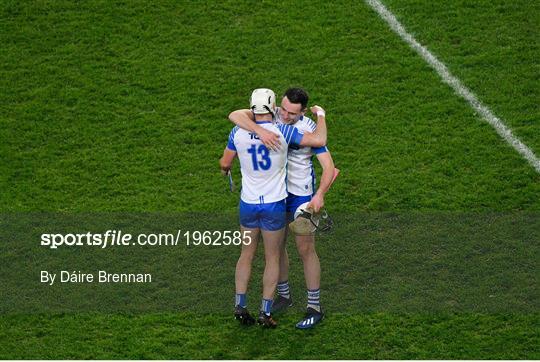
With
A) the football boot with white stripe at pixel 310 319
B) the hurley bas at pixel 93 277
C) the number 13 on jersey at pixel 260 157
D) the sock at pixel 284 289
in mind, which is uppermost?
the number 13 on jersey at pixel 260 157

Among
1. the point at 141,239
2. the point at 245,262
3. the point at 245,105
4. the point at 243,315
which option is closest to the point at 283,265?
the point at 245,262

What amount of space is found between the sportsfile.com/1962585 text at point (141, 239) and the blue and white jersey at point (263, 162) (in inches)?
74.1

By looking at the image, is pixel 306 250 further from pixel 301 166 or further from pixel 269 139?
pixel 269 139

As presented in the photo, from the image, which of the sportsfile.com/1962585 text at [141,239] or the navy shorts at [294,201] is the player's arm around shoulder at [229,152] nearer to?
the navy shorts at [294,201]

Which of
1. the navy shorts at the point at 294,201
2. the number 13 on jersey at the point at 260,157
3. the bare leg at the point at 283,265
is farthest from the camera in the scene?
the bare leg at the point at 283,265

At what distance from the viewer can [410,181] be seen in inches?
545

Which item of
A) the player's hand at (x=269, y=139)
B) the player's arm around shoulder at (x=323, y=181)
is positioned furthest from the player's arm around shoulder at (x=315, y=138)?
the player's hand at (x=269, y=139)

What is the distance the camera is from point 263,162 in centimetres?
1114

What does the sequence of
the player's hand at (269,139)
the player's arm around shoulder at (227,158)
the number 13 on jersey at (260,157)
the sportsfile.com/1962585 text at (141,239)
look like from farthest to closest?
the sportsfile.com/1962585 text at (141,239) → the player's arm around shoulder at (227,158) → the number 13 on jersey at (260,157) → the player's hand at (269,139)

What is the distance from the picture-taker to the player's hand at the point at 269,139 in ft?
36.0

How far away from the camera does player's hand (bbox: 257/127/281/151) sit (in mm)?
10984

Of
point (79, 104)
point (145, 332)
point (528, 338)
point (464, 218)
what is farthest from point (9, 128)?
point (528, 338)

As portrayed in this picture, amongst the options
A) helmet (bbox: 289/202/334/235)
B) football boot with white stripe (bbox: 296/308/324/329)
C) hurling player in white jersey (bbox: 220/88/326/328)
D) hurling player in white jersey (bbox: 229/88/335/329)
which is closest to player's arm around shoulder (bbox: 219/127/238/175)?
hurling player in white jersey (bbox: 220/88/326/328)

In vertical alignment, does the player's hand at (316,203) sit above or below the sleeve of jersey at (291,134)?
below
